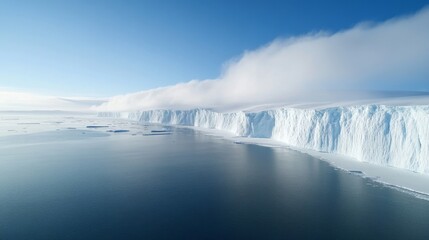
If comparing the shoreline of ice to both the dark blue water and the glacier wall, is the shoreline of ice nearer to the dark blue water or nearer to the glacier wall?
the glacier wall

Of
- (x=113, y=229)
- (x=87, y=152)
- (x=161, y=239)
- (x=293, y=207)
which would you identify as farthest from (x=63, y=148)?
(x=293, y=207)

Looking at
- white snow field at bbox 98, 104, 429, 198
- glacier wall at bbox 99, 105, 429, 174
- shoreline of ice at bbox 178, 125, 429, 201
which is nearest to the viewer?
shoreline of ice at bbox 178, 125, 429, 201

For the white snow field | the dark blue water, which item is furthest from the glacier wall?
the dark blue water

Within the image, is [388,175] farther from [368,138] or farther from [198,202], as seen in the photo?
[198,202]

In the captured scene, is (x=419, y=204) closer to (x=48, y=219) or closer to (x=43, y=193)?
(x=48, y=219)

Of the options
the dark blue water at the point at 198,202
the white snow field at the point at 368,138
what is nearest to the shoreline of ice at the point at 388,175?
the white snow field at the point at 368,138

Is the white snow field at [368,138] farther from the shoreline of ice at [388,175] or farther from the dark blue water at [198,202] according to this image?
the dark blue water at [198,202]

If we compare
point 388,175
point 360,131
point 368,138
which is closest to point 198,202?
point 388,175

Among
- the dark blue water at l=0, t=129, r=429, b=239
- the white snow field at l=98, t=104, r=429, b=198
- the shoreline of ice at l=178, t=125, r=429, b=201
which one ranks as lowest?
the dark blue water at l=0, t=129, r=429, b=239
